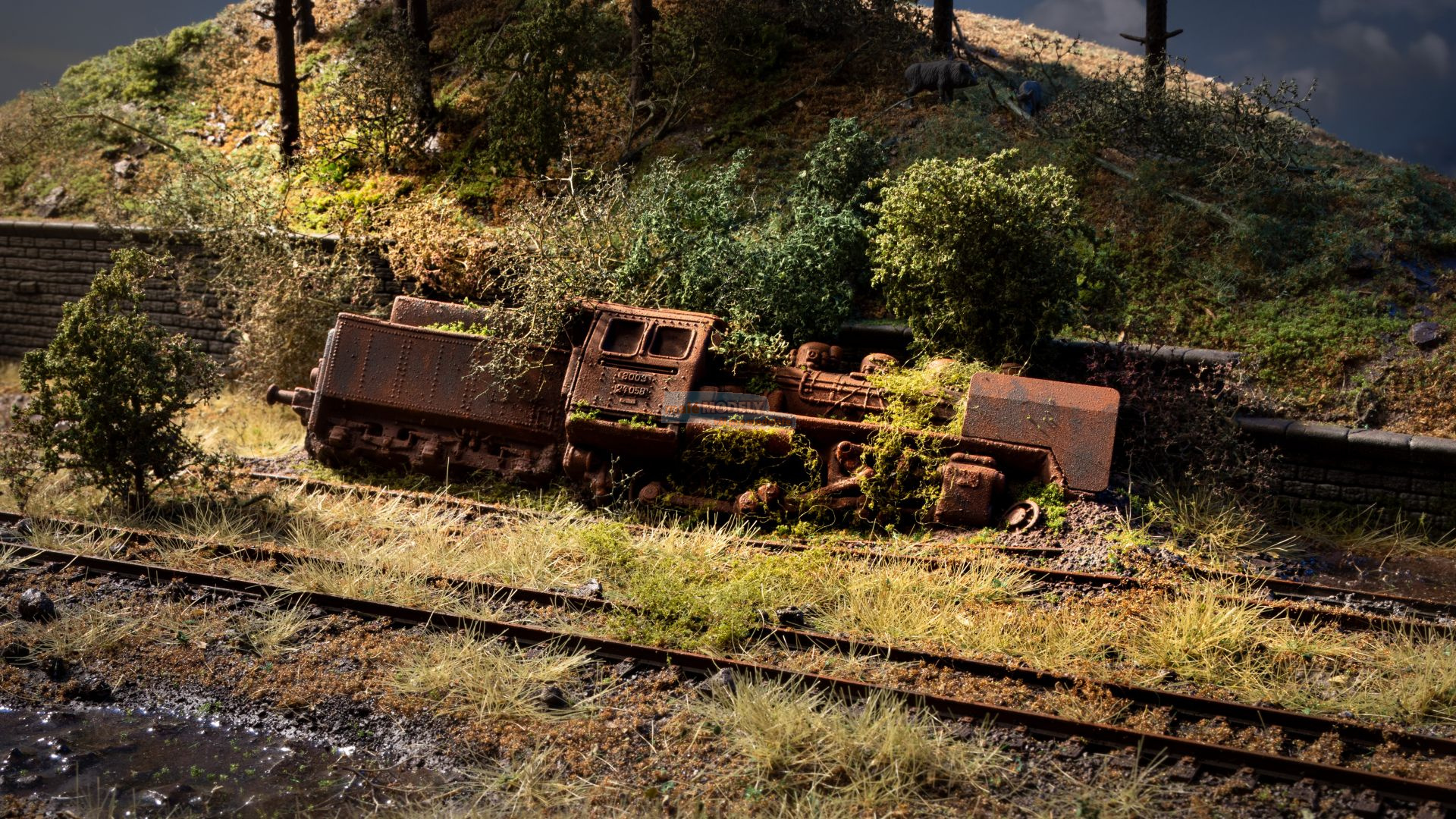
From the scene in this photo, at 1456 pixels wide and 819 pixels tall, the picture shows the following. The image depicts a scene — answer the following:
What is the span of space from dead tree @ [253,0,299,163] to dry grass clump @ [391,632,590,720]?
10854 mm

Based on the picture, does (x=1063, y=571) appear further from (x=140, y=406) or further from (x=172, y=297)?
(x=172, y=297)

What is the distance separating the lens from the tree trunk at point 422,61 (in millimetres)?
15562

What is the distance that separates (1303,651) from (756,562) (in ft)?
12.2

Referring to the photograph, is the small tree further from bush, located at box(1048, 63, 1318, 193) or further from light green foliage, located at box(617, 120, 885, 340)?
bush, located at box(1048, 63, 1318, 193)

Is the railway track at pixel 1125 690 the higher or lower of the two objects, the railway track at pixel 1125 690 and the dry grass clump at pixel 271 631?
the higher

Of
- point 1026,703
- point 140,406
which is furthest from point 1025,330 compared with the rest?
point 140,406

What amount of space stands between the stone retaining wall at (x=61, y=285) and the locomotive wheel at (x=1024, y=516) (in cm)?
1024

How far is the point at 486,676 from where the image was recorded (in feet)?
21.5

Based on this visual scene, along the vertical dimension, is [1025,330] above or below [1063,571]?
above

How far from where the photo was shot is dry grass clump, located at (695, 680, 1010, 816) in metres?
5.47

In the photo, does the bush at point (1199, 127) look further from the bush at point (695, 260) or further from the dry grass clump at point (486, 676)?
the dry grass clump at point (486, 676)

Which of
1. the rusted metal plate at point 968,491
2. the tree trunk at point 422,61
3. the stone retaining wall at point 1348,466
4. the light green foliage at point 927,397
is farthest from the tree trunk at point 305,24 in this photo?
the stone retaining wall at point 1348,466

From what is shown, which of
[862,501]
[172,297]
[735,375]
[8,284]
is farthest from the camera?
[8,284]

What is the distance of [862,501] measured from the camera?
9.17 m
